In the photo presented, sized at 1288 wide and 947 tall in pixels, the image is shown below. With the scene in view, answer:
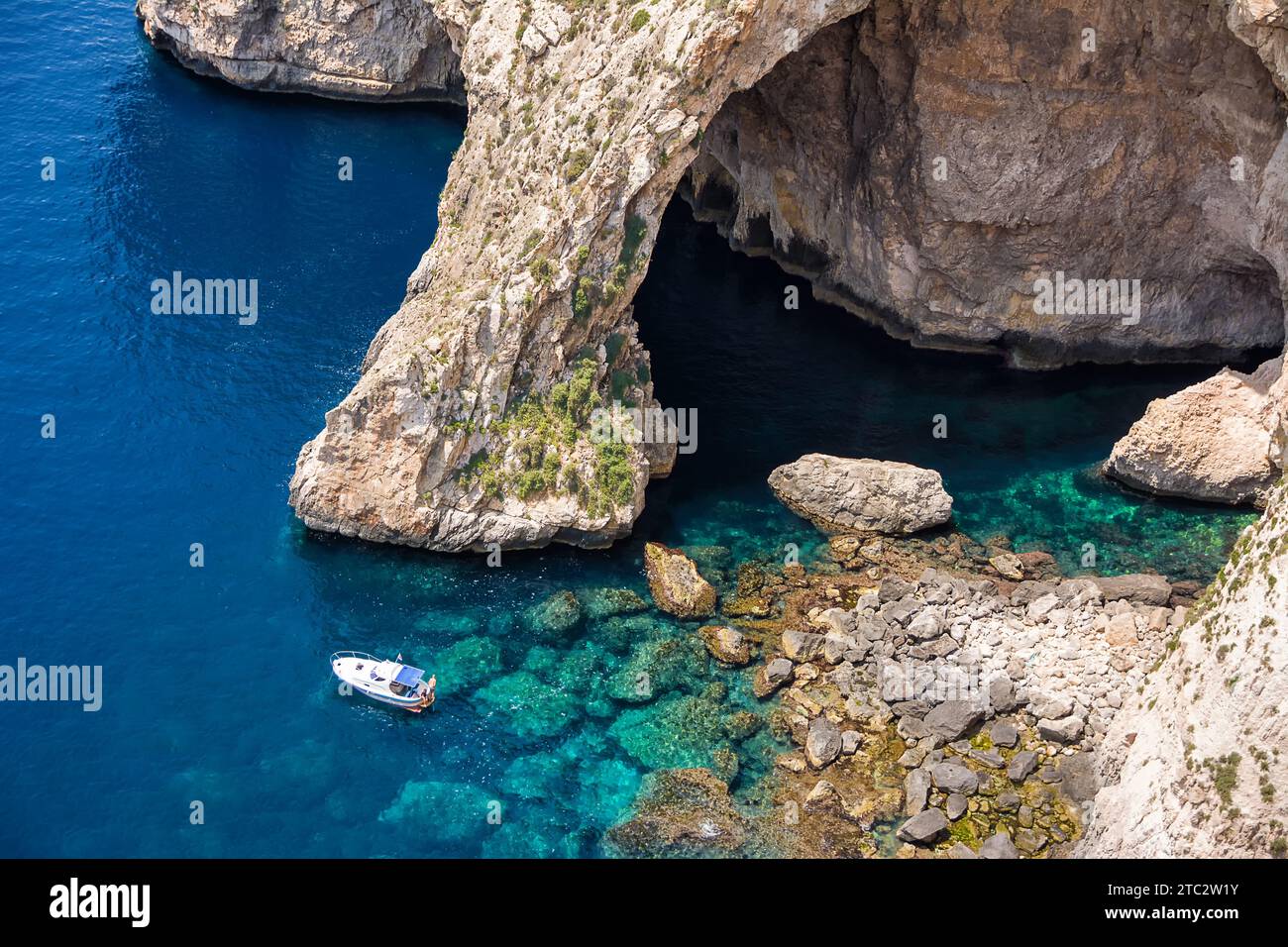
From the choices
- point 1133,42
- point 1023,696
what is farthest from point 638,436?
point 1133,42

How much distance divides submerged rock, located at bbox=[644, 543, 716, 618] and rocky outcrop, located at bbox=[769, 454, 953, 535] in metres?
7.14

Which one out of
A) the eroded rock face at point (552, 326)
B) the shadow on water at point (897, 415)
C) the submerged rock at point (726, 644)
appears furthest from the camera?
the shadow on water at point (897, 415)

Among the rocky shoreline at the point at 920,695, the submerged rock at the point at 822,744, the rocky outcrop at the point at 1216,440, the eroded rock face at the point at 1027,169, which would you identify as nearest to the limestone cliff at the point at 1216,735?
the rocky shoreline at the point at 920,695

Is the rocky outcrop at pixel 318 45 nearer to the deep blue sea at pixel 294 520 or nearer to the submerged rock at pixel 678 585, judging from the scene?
the deep blue sea at pixel 294 520

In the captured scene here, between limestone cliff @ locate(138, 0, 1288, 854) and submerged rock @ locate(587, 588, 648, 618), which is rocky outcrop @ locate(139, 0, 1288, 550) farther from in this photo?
submerged rock @ locate(587, 588, 648, 618)

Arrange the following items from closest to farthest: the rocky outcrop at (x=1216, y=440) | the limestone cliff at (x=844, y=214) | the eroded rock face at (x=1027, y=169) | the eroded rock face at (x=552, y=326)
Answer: the limestone cliff at (x=844, y=214)
the eroded rock face at (x=552, y=326)
the rocky outcrop at (x=1216, y=440)
the eroded rock face at (x=1027, y=169)

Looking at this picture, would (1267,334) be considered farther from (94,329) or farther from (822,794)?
(94,329)

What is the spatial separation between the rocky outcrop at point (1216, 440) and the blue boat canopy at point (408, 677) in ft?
115

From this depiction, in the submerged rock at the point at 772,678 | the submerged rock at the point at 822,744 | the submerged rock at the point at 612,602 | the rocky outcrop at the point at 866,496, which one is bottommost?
the submerged rock at the point at 822,744

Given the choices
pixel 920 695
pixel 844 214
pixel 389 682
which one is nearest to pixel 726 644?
pixel 920 695

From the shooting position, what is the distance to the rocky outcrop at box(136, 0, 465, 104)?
8794 cm

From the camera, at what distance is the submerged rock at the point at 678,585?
171 ft

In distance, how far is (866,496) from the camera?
5712 centimetres

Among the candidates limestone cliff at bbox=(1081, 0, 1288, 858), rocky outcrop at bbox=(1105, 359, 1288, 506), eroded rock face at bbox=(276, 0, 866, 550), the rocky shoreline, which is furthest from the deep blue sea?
limestone cliff at bbox=(1081, 0, 1288, 858)
